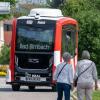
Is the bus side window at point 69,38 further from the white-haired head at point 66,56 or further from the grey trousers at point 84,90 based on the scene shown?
the grey trousers at point 84,90

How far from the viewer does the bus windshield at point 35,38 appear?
3092 cm

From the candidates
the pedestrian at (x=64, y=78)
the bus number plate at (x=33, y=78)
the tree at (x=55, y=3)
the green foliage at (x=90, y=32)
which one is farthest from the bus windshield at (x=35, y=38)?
the tree at (x=55, y=3)

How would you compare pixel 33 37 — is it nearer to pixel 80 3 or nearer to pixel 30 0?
pixel 80 3

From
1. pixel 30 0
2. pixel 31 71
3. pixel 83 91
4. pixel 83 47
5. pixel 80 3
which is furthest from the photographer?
pixel 30 0

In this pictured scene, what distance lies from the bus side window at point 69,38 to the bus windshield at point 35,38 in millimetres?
744

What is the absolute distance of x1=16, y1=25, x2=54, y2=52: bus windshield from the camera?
3092 cm

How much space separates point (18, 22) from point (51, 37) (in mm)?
1779

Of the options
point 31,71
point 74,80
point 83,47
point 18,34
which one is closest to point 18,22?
point 18,34

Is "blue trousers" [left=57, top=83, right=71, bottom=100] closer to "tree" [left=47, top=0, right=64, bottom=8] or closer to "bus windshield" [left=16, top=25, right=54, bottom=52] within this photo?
"bus windshield" [left=16, top=25, right=54, bottom=52]

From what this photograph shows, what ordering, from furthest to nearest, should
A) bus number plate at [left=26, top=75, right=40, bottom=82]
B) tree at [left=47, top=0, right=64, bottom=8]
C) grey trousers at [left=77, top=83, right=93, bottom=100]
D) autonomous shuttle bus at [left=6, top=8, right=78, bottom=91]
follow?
tree at [left=47, top=0, right=64, bottom=8]
autonomous shuttle bus at [left=6, top=8, right=78, bottom=91]
bus number plate at [left=26, top=75, right=40, bottom=82]
grey trousers at [left=77, top=83, right=93, bottom=100]

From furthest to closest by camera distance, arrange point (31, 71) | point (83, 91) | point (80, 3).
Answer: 1. point (80, 3)
2. point (31, 71)
3. point (83, 91)

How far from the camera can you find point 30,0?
10575 centimetres

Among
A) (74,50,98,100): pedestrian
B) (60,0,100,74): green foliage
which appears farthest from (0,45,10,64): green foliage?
(74,50,98,100): pedestrian

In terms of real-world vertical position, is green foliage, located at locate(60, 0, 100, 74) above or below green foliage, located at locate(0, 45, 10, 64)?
above
